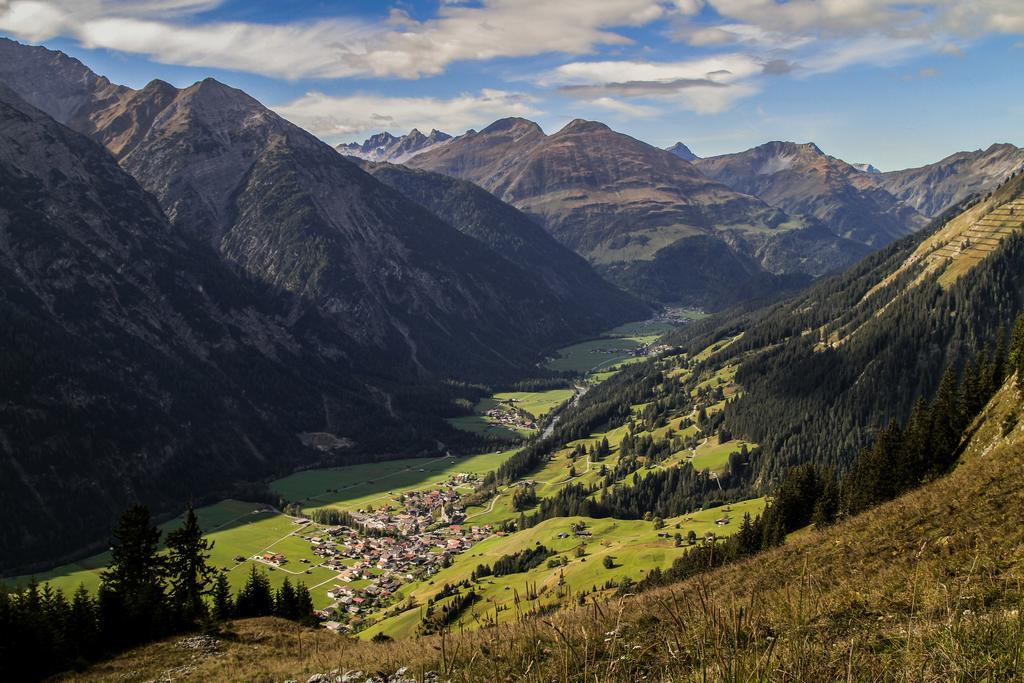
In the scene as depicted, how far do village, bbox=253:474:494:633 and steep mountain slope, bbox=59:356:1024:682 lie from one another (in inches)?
3794

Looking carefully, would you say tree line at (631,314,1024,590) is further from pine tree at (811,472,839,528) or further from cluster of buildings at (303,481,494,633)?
cluster of buildings at (303,481,494,633)

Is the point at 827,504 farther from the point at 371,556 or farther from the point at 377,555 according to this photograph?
the point at 371,556

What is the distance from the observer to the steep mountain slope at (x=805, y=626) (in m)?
9.77

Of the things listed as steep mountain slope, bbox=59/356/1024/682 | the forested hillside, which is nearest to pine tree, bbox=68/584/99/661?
steep mountain slope, bbox=59/356/1024/682

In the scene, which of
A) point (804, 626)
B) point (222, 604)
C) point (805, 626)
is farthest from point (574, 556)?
point (804, 626)

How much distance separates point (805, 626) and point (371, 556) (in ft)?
566

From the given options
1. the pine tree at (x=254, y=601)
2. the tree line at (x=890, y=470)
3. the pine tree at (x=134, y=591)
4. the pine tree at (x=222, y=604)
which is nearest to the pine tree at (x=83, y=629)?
the pine tree at (x=134, y=591)

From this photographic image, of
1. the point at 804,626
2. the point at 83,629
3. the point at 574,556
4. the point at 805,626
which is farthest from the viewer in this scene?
the point at 574,556

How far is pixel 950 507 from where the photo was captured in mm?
31281

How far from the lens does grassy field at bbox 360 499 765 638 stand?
358 feet

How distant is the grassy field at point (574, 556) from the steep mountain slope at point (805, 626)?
57452mm

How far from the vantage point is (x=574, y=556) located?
135m

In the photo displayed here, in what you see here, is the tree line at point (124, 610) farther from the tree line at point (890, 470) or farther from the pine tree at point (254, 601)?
the tree line at point (890, 470)

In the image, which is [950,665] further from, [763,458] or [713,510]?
[763,458]
